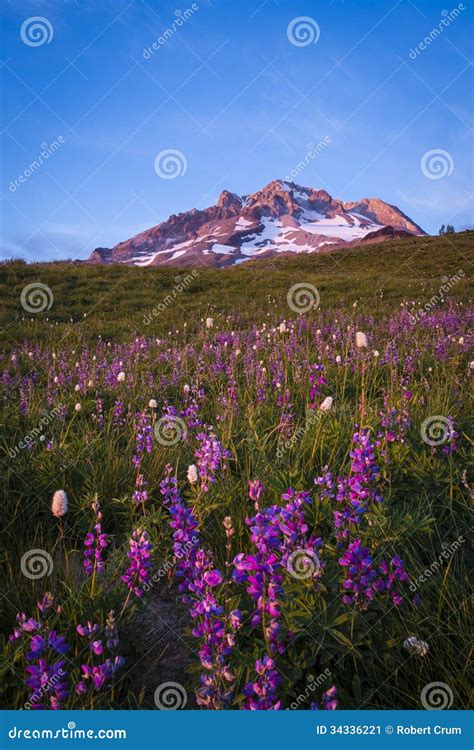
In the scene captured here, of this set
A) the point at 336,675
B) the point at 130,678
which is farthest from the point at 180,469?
the point at 336,675

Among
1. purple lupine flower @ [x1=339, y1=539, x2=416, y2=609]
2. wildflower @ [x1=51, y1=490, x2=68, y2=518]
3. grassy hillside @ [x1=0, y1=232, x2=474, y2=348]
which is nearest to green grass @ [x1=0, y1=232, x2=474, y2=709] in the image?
purple lupine flower @ [x1=339, y1=539, x2=416, y2=609]

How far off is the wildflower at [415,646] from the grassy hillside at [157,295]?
8476mm

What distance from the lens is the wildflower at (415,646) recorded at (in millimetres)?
1891

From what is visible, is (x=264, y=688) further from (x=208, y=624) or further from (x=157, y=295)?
(x=157, y=295)

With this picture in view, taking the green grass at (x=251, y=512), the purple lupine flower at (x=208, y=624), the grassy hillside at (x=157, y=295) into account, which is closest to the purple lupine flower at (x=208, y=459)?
the green grass at (x=251, y=512)

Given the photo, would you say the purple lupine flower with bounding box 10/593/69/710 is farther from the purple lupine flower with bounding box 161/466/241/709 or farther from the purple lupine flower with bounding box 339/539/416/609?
the purple lupine flower with bounding box 339/539/416/609

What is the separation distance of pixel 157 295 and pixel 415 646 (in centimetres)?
1616

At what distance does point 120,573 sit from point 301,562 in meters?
1.04

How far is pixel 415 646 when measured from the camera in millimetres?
1938

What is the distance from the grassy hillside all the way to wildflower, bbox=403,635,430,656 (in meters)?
8.48

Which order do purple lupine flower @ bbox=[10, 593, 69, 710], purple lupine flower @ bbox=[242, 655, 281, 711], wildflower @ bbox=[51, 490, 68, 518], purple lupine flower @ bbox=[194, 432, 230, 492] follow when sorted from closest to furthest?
purple lupine flower @ bbox=[242, 655, 281, 711]
purple lupine flower @ bbox=[10, 593, 69, 710]
wildflower @ bbox=[51, 490, 68, 518]
purple lupine flower @ bbox=[194, 432, 230, 492]

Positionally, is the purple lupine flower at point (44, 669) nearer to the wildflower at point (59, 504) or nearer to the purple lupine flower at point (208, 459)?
the wildflower at point (59, 504)

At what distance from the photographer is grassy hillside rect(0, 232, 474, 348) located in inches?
496

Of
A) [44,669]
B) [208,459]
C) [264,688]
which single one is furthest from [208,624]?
[208,459]
